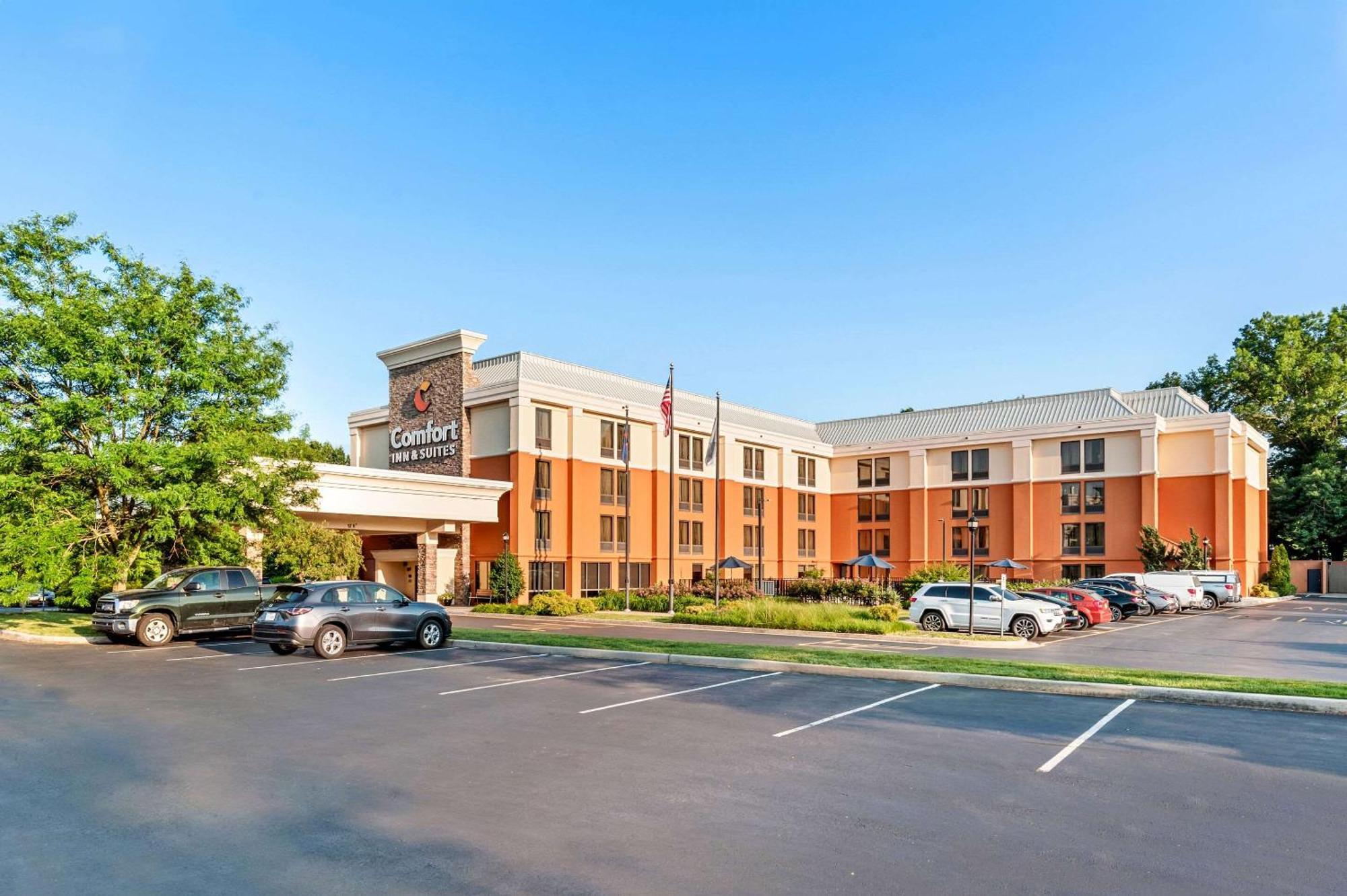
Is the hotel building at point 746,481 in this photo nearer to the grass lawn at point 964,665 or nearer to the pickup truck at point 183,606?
the pickup truck at point 183,606

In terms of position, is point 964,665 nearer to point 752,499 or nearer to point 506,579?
point 506,579

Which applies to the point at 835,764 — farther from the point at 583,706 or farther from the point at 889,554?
the point at 889,554

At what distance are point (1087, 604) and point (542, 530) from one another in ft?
87.2

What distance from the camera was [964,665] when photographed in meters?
16.5

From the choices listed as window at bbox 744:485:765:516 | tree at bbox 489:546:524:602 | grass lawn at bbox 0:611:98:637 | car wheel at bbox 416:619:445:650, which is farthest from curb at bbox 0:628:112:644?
window at bbox 744:485:765:516

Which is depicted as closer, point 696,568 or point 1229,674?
point 1229,674

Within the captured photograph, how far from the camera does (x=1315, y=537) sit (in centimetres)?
6856

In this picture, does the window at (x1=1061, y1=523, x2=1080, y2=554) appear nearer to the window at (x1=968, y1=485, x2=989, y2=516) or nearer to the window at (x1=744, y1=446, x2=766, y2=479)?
the window at (x1=968, y1=485, x2=989, y2=516)

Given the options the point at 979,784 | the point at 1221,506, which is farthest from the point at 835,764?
the point at 1221,506

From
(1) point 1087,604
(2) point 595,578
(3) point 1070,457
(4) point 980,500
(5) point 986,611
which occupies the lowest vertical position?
(2) point 595,578

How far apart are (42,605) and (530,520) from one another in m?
28.2

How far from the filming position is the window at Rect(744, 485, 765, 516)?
60781 millimetres

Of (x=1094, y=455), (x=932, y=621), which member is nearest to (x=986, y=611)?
(x=932, y=621)

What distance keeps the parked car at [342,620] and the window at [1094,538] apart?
159 feet
